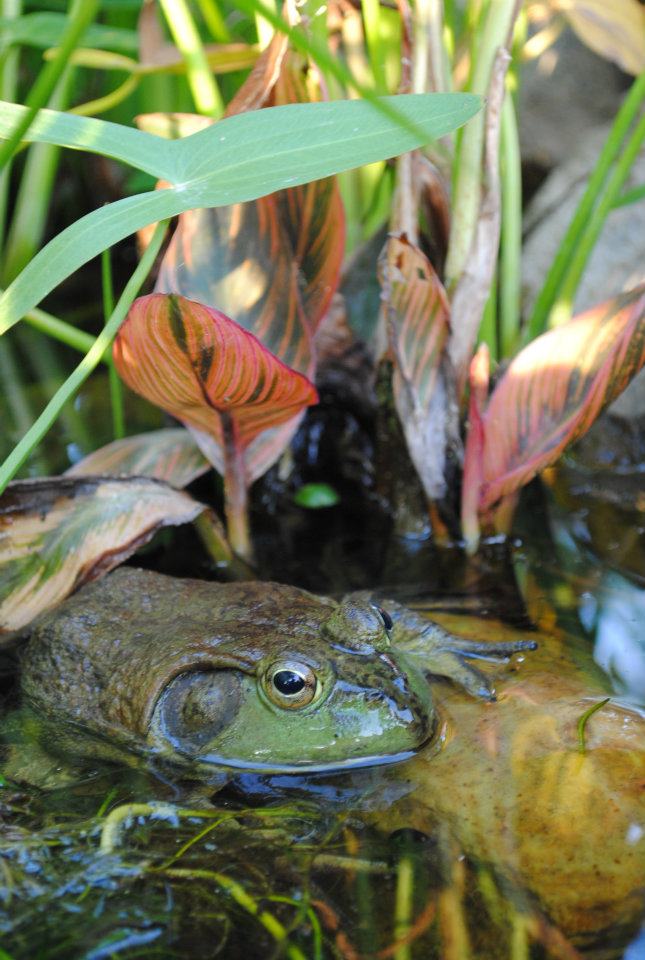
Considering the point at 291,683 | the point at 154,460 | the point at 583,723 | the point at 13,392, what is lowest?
the point at 583,723

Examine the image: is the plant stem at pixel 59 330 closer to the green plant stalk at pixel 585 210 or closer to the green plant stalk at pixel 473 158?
the green plant stalk at pixel 473 158

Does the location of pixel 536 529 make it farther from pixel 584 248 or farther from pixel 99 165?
pixel 99 165

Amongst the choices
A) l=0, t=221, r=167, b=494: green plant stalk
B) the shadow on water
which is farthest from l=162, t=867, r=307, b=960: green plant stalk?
l=0, t=221, r=167, b=494: green plant stalk

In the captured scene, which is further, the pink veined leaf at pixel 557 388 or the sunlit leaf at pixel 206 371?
the pink veined leaf at pixel 557 388

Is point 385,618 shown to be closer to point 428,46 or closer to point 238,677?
point 238,677

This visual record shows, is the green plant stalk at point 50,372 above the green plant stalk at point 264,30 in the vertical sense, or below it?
below

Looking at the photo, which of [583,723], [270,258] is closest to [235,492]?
[270,258]

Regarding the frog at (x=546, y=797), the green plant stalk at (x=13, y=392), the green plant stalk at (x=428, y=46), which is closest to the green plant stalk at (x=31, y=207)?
the green plant stalk at (x=13, y=392)
